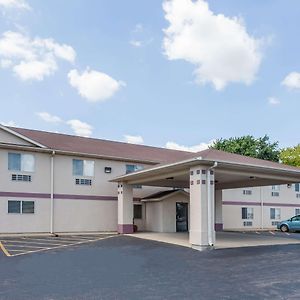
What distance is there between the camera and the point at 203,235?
15359mm

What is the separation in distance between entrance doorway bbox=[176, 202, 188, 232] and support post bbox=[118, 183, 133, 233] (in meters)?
3.44

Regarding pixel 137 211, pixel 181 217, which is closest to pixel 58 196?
pixel 137 211

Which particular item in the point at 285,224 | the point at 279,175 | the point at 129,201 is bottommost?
the point at 285,224

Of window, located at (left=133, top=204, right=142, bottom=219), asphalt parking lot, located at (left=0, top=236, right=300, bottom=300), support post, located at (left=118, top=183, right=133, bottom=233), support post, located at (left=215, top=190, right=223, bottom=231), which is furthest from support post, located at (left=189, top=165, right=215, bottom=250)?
support post, located at (left=215, top=190, right=223, bottom=231)

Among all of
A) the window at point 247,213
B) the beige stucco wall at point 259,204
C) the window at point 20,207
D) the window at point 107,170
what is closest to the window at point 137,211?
Answer: the window at point 107,170

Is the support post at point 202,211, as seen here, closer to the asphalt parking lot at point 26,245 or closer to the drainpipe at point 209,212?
the drainpipe at point 209,212

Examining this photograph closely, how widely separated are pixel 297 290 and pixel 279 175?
36.2 ft

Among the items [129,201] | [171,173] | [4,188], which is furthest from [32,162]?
[171,173]

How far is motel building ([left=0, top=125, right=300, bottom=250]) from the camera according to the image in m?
20.0

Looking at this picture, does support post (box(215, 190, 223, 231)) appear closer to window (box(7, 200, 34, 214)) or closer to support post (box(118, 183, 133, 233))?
support post (box(118, 183, 133, 233))

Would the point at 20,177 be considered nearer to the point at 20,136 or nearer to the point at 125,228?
the point at 20,136

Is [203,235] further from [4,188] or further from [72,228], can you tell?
[4,188]

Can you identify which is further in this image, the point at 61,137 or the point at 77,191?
the point at 61,137

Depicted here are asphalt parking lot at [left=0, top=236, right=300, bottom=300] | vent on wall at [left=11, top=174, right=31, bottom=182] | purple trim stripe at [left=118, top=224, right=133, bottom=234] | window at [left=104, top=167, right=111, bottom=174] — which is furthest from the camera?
window at [left=104, top=167, right=111, bottom=174]
